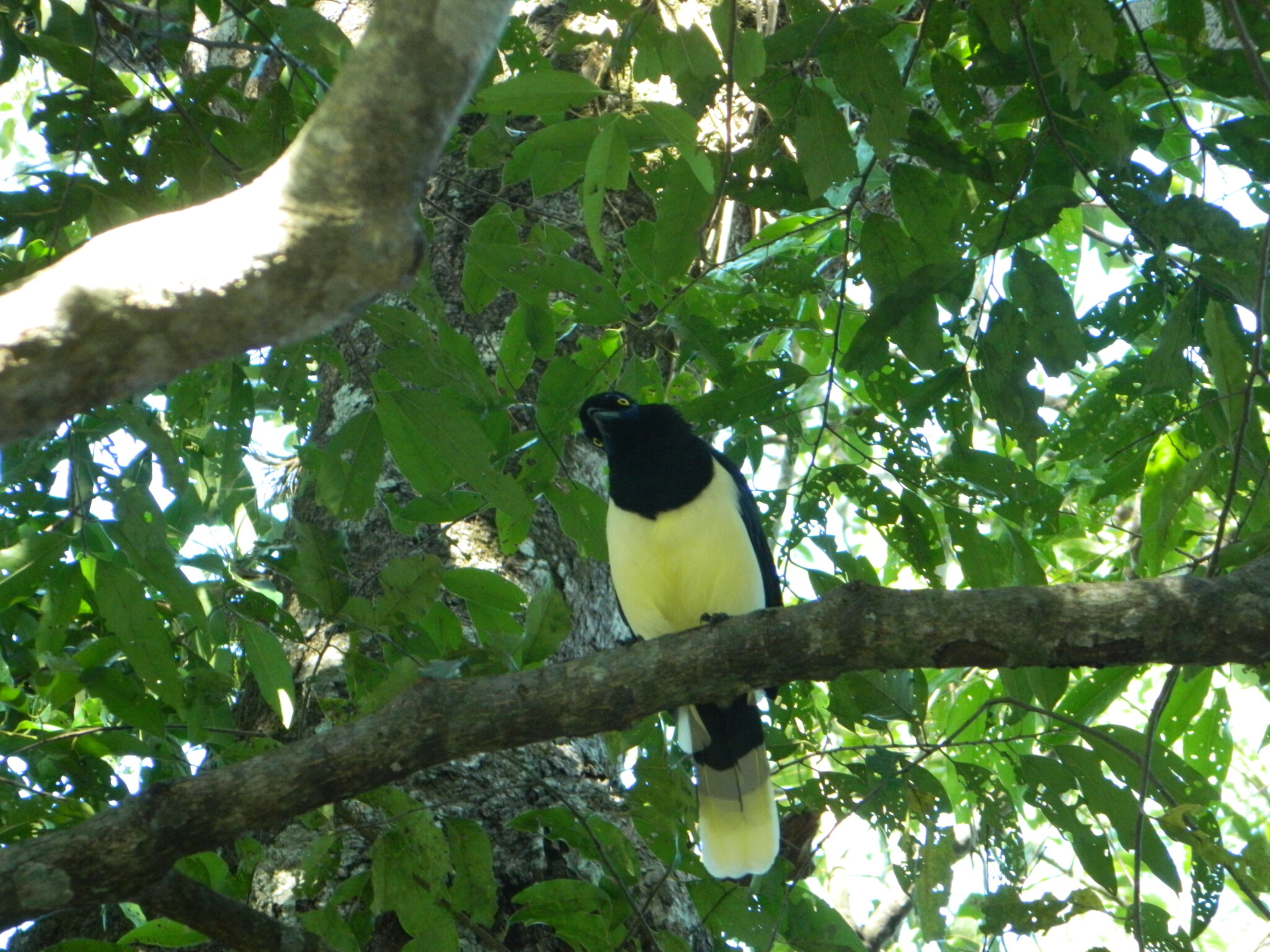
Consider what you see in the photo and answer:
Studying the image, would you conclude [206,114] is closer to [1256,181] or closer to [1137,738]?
[1256,181]

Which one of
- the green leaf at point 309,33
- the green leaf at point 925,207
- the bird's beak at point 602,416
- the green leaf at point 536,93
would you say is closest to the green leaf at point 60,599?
the green leaf at point 309,33

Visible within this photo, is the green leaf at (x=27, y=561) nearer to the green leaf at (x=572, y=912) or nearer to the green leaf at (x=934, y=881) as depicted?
the green leaf at (x=572, y=912)

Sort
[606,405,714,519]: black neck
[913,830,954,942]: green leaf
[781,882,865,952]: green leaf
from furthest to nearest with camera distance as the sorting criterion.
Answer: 1. [606,405,714,519]: black neck
2. [781,882,865,952]: green leaf
3. [913,830,954,942]: green leaf

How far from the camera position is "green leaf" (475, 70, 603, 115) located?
227 cm

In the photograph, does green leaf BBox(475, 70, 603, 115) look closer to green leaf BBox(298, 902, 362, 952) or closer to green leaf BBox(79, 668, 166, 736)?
green leaf BBox(79, 668, 166, 736)

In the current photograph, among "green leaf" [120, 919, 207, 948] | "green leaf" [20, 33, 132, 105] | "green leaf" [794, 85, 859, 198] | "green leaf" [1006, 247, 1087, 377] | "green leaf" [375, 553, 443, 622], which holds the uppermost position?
"green leaf" [20, 33, 132, 105]

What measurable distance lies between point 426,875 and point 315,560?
709 mm

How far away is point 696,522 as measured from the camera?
3.86m

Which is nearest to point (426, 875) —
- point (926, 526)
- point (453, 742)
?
point (453, 742)

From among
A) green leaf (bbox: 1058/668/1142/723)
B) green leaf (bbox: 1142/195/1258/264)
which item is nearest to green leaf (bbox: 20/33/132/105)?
green leaf (bbox: 1142/195/1258/264)

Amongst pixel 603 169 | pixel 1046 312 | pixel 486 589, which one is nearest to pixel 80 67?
pixel 603 169

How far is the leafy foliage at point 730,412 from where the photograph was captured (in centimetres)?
248

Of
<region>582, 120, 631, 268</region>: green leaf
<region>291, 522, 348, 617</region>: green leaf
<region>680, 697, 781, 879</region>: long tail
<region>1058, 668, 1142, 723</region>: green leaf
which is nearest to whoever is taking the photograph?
<region>582, 120, 631, 268</region>: green leaf

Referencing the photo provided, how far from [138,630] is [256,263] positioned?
1661 mm
